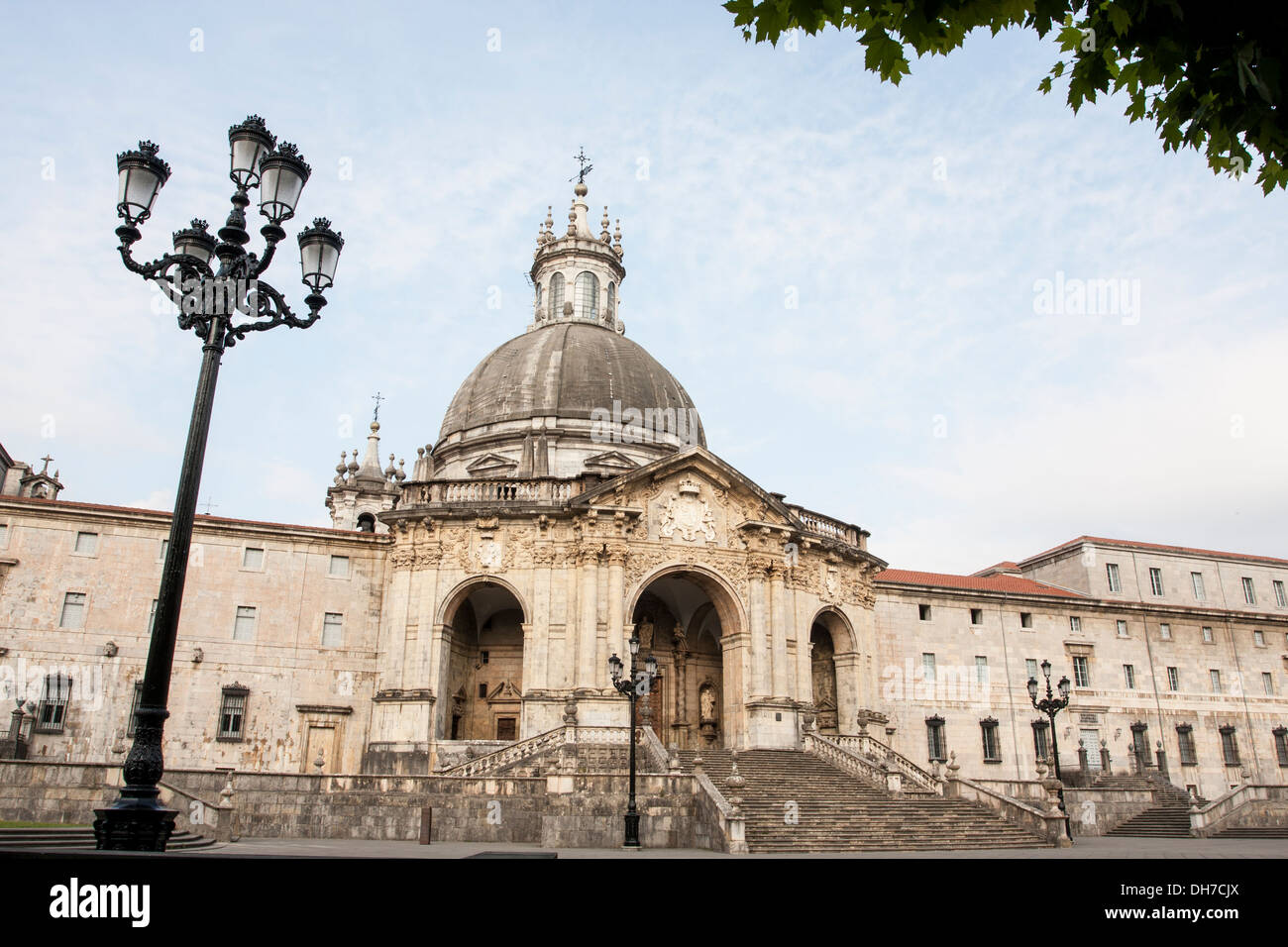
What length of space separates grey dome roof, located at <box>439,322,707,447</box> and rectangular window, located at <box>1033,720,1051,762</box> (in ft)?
66.3

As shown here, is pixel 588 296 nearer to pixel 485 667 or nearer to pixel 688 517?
pixel 688 517

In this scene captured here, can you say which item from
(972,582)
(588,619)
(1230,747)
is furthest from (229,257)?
(1230,747)

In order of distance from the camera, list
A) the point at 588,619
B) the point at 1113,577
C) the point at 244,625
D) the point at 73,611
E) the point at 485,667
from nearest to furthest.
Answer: the point at 588,619
the point at 73,611
the point at 244,625
the point at 485,667
the point at 1113,577

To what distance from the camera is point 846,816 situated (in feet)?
86.5

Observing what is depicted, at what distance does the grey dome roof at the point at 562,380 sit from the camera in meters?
44.0

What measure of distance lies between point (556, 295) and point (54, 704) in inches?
1165

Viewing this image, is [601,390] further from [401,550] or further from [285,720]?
[285,720]

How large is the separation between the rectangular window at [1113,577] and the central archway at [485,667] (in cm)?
3169

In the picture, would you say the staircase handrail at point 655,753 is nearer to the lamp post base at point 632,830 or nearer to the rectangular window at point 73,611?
the lamp post base at point 632,830

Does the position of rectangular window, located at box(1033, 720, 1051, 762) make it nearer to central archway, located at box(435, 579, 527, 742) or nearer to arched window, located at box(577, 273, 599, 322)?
central archway, located at box(435, 579, 527, 742)

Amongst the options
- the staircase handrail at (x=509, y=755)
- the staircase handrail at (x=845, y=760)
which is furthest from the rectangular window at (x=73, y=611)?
the staircase handrail at (x=845, y=760)

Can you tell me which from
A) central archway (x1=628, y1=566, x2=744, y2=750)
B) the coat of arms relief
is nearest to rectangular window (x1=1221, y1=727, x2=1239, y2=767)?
central archway (x1=628, y1=566, x2=744, y2=750)
